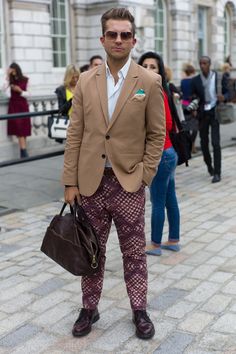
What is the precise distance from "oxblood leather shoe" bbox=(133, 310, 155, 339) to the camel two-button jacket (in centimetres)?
83

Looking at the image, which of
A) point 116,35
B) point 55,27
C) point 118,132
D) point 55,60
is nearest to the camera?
point 116,35

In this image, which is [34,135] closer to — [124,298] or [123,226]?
[124,298]

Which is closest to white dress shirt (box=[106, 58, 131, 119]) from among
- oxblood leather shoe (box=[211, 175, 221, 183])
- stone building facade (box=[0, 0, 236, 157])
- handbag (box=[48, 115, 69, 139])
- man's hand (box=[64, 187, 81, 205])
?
man's hand (box=[64, 187, 81, 205])

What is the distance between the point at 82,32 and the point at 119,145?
1427cm

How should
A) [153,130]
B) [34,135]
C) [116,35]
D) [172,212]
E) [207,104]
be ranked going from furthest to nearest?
[34,135]
[207,104]
[172,212]
[153,130]
[116,35]

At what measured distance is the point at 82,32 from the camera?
55.8ft

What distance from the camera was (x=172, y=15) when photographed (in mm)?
20000

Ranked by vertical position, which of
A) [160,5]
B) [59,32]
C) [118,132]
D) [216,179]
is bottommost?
[216,179]

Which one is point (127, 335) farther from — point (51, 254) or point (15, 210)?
point (15, 210)

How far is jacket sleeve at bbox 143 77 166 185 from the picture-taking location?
3.44 meters

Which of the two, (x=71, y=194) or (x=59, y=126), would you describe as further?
(x=59, y=126)

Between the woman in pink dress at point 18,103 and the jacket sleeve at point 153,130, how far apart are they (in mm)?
9057

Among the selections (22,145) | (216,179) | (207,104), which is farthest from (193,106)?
(22,145)

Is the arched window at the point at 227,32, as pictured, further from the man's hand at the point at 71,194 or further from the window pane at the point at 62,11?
the man's hand at the point at 71,194
